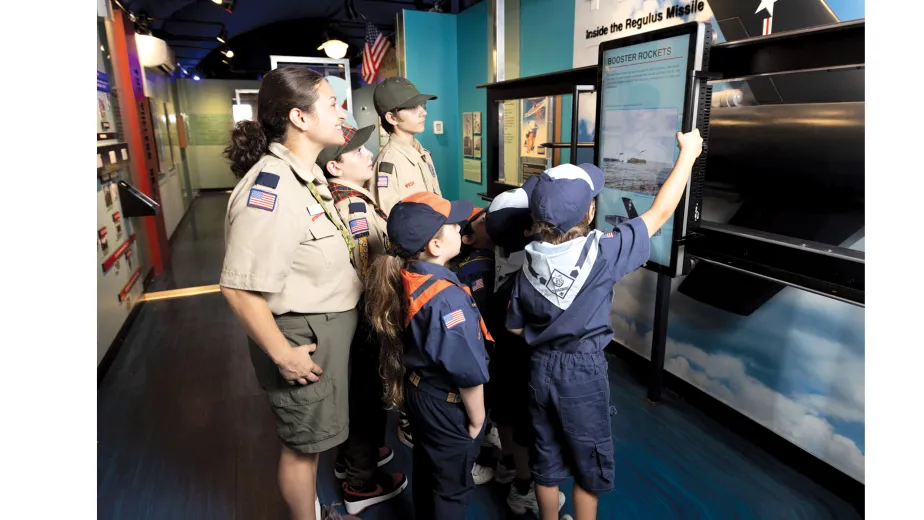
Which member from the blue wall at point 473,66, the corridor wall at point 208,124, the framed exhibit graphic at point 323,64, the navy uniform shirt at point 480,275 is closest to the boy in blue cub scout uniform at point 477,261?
the navy uniform shirt at point 480,275

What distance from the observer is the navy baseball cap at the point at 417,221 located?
1482 millimetres

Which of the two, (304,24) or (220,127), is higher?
(304,24)

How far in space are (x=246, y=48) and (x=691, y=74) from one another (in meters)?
12.9

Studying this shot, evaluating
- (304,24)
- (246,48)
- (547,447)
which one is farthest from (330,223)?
(246,48)

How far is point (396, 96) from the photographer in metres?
2.71

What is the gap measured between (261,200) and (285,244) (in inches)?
5.4

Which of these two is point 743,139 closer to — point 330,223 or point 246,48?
point 330,223

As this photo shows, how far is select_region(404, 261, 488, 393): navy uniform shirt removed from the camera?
146 cm

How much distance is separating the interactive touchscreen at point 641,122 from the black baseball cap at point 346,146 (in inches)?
47.8

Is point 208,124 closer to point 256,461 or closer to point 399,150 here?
point 399,150

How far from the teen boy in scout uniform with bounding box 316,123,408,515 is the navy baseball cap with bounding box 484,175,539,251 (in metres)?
0.45

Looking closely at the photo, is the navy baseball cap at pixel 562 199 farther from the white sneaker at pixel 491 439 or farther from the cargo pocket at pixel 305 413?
the white sneaker at pixel 491 439

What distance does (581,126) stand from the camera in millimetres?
3586

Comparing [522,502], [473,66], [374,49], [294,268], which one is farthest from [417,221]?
[374,49]
